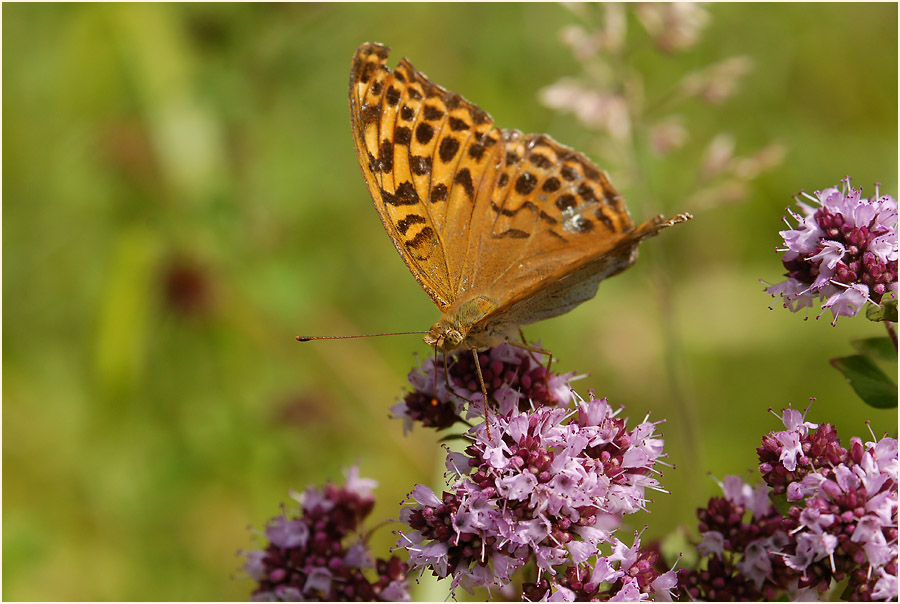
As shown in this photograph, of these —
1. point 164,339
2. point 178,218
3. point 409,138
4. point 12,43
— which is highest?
point 12,43

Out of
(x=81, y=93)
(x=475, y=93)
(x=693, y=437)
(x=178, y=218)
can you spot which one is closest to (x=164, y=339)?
(x=178, y=218)

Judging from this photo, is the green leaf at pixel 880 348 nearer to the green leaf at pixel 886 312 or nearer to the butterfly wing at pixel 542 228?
the green leaf at pixel 886 312

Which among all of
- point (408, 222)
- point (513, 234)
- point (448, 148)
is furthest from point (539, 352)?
point (448, 148)

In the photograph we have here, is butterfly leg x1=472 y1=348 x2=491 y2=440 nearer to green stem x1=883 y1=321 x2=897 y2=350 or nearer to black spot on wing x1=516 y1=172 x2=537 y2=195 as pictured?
black spot on wing x1=516 y1=172 x2=537 y2=195

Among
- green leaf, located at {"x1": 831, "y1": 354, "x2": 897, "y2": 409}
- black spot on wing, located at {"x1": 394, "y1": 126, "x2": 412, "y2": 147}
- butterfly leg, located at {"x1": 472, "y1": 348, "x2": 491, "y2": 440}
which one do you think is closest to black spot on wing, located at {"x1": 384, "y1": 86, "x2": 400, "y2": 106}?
black spot on wing, located at {"x1": 394, "y1": 126, "x2": 412, "y2": 147}

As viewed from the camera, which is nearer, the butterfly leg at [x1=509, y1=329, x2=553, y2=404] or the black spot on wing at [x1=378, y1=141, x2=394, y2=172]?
the butterfly leg at [x1=509, y1=329, x2=553, y2=404]

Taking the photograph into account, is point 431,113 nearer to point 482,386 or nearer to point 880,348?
point 482,386

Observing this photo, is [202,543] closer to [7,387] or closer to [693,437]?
[7,387]


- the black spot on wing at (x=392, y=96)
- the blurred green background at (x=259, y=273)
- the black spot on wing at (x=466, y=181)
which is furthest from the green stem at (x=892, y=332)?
the blurred green background at (x=259, y=273)
